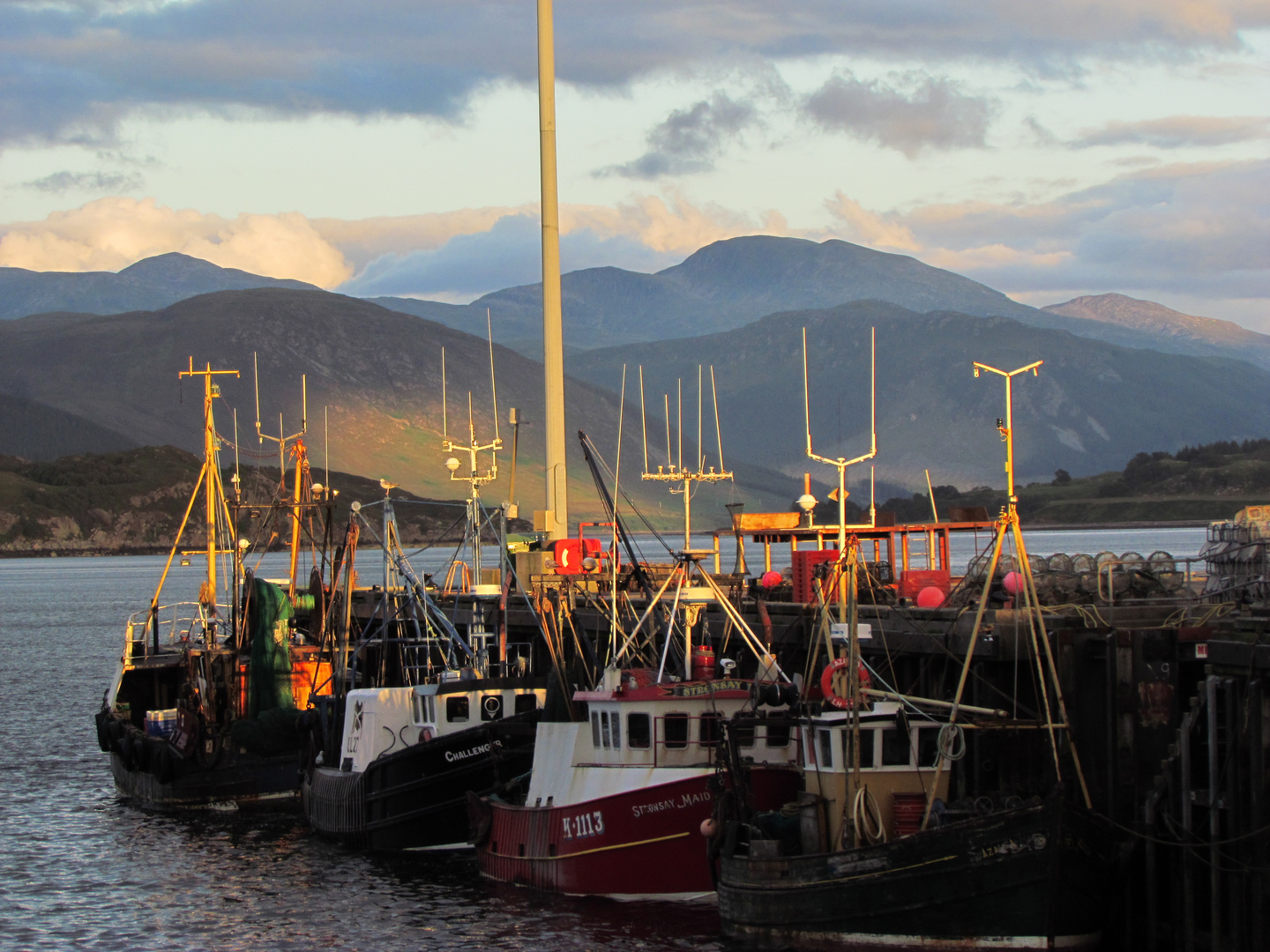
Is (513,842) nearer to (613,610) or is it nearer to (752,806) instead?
(613,610)

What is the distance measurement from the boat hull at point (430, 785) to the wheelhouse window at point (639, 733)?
586 centimetres

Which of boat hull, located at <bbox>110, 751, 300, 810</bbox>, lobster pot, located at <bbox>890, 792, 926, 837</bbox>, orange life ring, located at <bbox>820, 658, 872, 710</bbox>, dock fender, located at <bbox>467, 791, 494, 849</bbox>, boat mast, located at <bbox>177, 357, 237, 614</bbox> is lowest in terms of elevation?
boat hull, located at <bbox>110, 751, 300, 810</bbox>

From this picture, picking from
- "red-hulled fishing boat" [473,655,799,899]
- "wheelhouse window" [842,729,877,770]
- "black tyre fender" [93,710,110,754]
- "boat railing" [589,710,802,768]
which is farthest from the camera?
"black tyre fender" [93,710,110,754]

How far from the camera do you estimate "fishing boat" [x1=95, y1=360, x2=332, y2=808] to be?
45.2 m

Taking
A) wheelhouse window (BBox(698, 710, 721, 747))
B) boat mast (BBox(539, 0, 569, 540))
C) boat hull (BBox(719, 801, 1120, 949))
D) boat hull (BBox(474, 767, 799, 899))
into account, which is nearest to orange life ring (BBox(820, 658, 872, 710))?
boat hull (BBox(474, 767, 799, 899))

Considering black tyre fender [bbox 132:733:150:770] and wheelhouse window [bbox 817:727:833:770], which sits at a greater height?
wheelhouse window [bbox 817:727:833:770]

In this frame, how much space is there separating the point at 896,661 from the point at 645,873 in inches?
294

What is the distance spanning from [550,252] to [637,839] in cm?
1896

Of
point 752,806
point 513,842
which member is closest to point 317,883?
point 513,842

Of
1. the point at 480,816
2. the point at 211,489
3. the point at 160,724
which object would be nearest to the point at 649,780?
the point at 480,816

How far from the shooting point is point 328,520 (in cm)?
4859

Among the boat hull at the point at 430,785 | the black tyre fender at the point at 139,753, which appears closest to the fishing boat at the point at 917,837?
the boat hull at the point at 430,785

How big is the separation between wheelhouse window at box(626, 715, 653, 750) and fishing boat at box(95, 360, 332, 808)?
1780 centimetres

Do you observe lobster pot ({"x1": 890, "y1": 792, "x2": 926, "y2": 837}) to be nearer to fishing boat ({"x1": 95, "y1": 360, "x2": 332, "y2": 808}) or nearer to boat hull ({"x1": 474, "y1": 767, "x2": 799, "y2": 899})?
boat hull ({"x1": 474, "y1": 767, "x2": 799, "y2": 899})
